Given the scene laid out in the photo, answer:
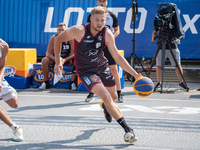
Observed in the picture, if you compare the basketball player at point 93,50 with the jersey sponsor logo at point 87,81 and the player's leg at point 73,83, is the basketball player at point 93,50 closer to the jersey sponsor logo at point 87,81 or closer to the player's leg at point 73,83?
the jersey sponsor logo at point 87,81

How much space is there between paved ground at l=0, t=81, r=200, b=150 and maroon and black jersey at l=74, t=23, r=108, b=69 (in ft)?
3.49

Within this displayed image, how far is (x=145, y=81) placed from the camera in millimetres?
4348

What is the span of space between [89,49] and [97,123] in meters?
1.41

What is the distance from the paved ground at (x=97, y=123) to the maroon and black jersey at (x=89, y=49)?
1064mm

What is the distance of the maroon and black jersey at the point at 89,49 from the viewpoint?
4.41 m

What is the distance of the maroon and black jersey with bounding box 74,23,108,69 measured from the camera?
4.41 m

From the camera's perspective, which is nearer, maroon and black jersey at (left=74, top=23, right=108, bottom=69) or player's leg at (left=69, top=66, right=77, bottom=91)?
maroon and black jersey at (left=74, top=23, right=108, bottom=69)

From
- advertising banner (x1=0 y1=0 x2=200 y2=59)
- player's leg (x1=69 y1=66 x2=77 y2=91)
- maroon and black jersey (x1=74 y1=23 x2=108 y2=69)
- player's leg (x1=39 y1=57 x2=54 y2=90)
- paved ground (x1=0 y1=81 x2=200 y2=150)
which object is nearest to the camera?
paved ground (x1=0 y1=81 x2=200 y2=150)

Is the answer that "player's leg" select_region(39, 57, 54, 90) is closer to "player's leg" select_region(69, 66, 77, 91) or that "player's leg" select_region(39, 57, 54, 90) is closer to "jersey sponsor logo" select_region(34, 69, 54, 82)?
"jersey sponsor logo" select_region(34, 69, 54, 82)

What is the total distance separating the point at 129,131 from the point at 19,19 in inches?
307

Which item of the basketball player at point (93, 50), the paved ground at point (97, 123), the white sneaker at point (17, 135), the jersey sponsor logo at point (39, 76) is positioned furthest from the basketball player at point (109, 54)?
the white sneaker at point (17, 135)

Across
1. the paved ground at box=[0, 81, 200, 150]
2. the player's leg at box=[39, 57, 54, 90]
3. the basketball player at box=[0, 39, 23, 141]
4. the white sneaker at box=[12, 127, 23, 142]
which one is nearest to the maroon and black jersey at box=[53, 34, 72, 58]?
the player's leg at box=[39, 57, 54, 90]

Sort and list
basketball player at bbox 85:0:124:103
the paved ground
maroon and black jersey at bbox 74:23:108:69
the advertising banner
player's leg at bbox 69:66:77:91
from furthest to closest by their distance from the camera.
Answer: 1. the advertising banner
2. player's leg at bbox 69:66:77:91
3. basketball player at bbox 85:0:124:103
4. maroon and black jersey at bbox 74:23:108:69
5. the paved ground

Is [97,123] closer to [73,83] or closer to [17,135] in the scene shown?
[17,135]
